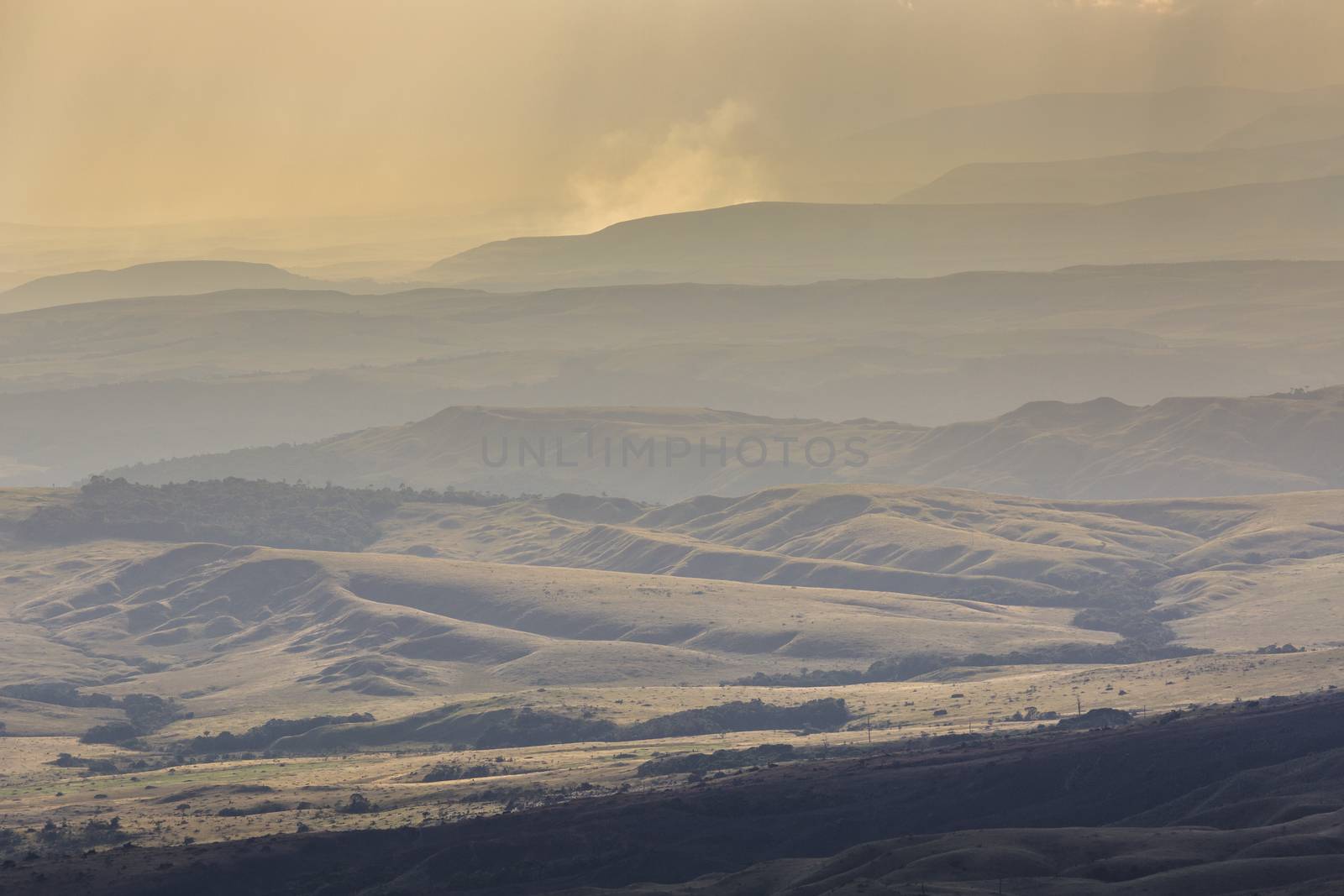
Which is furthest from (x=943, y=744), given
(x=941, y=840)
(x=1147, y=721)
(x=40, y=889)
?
(x=40, y=889)

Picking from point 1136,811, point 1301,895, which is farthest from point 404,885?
point 1301,895

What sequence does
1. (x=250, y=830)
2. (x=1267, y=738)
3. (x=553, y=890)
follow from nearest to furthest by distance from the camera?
(x=553, y=890)
(x=1267, y=738)
(x=250, y=830)

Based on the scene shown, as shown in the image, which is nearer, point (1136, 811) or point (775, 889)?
Answer: point (775, 889)

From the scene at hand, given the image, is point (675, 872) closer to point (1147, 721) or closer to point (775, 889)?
point (775, 889)

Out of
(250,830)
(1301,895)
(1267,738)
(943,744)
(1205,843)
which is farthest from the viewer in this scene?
(943,744)

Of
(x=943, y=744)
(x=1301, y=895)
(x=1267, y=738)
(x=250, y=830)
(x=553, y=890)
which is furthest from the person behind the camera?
(x=943, y=744)

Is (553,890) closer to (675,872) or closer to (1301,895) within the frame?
(675,872)
